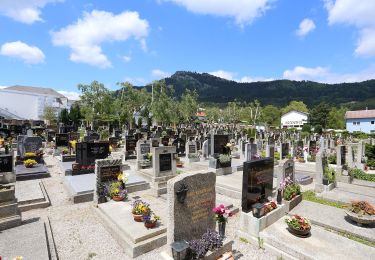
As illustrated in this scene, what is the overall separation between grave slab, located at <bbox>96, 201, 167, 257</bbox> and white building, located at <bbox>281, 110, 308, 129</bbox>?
95.8 metres

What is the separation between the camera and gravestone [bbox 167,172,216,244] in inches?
231

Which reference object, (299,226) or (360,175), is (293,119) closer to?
(360,175)

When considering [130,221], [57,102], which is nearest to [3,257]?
[130,221]

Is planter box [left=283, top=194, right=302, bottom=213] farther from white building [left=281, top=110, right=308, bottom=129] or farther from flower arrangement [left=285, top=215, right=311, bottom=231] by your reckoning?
white building [left=281, top=110, right=308, bottom=129]

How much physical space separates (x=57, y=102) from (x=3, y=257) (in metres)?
98.3

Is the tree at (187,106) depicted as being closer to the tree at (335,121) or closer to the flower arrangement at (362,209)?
the tree at (335,121)

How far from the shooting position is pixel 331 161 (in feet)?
67.1

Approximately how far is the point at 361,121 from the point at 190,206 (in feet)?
254

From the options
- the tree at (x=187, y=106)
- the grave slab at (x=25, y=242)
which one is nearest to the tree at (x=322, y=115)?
the tree at (x=187, y=106)

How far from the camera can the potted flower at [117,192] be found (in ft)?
31.4

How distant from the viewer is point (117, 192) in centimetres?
967

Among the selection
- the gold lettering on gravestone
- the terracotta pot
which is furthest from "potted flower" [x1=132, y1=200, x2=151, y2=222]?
the gold lettering on gravestone

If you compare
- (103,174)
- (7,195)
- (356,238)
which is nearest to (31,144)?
(103,174)

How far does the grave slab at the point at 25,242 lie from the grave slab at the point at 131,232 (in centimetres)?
175
